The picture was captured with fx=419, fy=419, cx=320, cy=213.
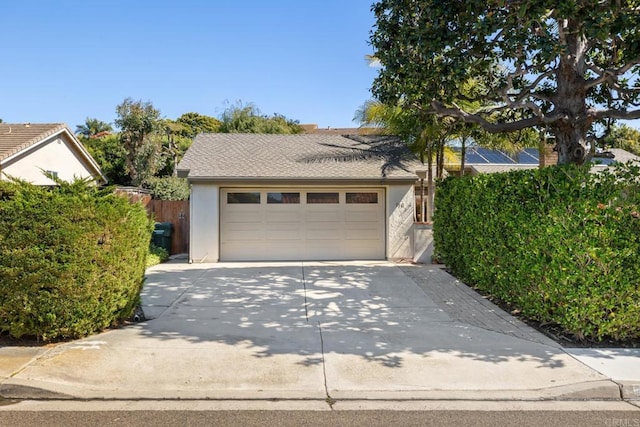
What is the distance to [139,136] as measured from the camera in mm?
22859

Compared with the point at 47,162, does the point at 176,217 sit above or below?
below

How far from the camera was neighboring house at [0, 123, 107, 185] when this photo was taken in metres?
15.5

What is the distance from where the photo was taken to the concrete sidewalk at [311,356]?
413 centimetres

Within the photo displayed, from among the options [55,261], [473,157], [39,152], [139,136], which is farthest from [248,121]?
[55,261]

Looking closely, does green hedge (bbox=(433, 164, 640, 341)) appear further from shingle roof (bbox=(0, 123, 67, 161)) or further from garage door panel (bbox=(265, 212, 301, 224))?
shingle roof (bbox=(0, 123, 67, 161))

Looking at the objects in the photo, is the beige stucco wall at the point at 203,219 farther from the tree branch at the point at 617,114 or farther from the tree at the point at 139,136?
the tree at the point at 139,136

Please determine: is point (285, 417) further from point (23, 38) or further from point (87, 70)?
point (87, 70)

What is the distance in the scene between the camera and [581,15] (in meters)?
6.07

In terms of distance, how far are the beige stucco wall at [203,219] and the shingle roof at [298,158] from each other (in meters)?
0.52

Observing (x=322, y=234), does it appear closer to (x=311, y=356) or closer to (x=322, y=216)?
(x=322, y=216)

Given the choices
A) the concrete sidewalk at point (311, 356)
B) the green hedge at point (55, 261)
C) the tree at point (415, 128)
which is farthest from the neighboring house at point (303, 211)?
the green hedge at point (55, 261)

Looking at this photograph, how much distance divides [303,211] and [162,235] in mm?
4735

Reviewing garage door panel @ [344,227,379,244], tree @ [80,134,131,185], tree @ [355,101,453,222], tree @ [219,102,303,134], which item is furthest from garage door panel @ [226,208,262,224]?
tree @ [80,134,131,185]

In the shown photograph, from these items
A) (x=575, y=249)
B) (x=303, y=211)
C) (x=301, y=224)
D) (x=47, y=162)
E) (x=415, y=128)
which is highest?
(x=415, y=128)
